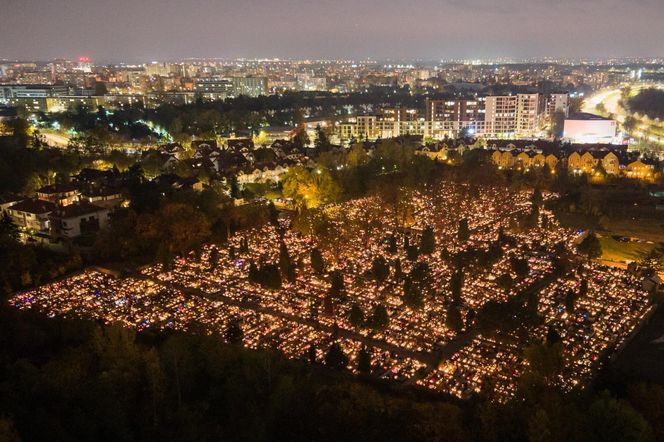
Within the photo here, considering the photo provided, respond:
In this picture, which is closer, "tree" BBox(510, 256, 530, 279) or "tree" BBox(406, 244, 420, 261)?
"tree" BBox(510, 256, 530, 279)

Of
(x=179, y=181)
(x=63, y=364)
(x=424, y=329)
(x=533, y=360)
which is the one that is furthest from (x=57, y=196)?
(x=533, y=360)

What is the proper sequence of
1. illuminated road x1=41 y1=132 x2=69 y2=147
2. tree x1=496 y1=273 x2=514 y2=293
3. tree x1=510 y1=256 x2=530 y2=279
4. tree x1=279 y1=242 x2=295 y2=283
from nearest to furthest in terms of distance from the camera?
tree x1=496 y1=273 x2=514 y2=293, tree x1=279 y1=242 x2=295 y2=283, tree x1=510 y1=256 x2=530 y2=279, illuminated road x1=41 y1=132 x2=69 y2=147

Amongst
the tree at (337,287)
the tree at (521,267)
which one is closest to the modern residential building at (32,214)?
the tree at (337,287)

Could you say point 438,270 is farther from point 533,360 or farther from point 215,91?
point 215,91

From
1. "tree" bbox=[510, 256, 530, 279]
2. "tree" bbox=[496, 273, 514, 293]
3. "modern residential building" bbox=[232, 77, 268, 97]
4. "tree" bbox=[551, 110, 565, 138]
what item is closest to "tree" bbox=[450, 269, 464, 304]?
"tree" bbox=[496, 273, 514, 293]

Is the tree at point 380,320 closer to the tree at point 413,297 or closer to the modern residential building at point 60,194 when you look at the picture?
the tree at point 413,297

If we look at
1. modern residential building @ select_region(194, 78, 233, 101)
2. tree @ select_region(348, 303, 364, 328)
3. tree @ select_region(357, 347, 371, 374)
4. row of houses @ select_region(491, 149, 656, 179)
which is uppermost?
modern residential building @ select_region(194, 78, 233, 101)

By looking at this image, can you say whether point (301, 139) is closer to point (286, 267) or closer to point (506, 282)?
point (286, 267)

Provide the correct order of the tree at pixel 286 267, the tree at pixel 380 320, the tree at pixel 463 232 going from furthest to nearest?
the tree at pixel 463 232
the tree at pixel 286 267
the tree at pixel 380 320

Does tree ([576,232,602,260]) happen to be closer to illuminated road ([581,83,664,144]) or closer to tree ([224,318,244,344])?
tree ([224,318,244,344])
